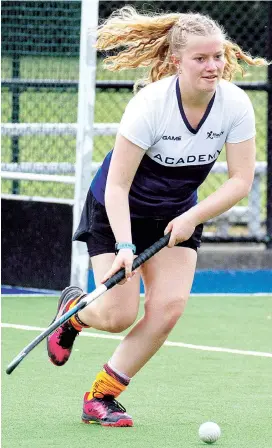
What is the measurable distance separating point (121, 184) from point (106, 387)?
95cm

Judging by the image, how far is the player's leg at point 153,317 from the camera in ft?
17.8

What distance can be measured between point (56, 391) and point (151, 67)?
1617mm

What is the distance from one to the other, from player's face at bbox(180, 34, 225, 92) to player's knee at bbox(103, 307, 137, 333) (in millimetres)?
989

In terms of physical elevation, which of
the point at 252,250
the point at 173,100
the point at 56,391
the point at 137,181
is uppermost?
the point at 173,100

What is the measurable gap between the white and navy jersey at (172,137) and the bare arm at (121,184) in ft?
0.14

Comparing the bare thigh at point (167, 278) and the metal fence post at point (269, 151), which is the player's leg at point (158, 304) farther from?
the metal fence post at point (269, 151)

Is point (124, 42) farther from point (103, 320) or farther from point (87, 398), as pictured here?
point (87, 398)

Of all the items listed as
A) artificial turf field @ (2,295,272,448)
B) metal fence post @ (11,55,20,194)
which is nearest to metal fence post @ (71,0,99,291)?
artificial turf field @ (2,295,272,448)

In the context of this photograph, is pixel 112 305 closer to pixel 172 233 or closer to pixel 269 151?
pixel 172 233

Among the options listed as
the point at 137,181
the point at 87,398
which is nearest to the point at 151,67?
the point at 137,181

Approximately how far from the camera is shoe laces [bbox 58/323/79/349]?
5801mm

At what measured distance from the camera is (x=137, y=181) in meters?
5.43

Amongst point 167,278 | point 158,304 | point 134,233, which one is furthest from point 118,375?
point 134,233

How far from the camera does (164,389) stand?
621 cm
